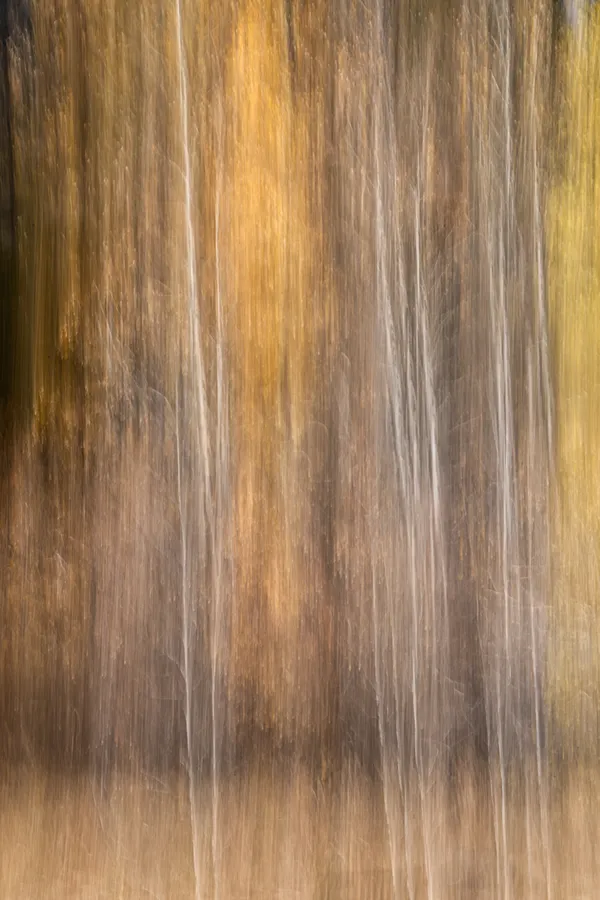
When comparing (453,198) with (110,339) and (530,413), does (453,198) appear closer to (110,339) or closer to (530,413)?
(530,413)

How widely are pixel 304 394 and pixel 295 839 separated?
62 cm

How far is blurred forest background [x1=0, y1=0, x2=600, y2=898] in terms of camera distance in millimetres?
1246

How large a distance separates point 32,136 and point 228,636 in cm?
76

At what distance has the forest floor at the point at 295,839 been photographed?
1.22m

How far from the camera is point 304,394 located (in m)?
1.28

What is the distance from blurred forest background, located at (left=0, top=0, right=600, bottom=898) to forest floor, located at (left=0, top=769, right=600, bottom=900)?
16 mm

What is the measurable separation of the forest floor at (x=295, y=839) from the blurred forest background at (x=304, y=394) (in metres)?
0.02

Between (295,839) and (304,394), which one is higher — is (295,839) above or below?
below

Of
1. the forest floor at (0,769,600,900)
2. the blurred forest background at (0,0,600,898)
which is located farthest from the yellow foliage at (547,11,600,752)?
the forest floor at (0,769,600,900)

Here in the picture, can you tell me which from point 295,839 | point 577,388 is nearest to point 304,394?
point 577,388

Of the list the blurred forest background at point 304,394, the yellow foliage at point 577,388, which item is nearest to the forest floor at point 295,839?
the blurred forest background at point 304,394

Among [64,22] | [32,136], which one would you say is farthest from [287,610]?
[64,22]

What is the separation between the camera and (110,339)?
1266 mm

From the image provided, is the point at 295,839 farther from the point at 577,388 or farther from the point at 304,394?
the point at 577,388
